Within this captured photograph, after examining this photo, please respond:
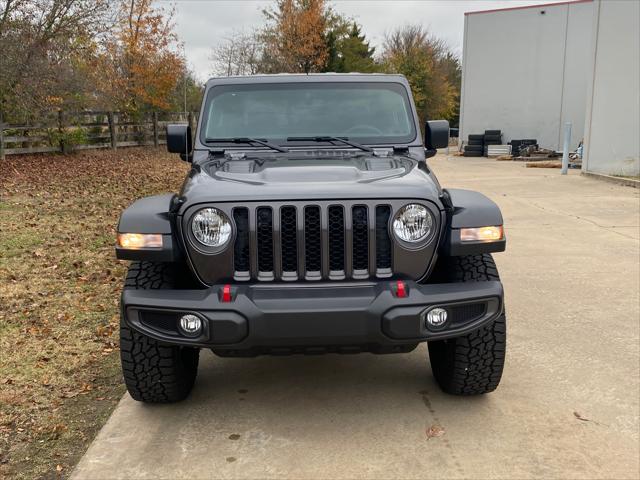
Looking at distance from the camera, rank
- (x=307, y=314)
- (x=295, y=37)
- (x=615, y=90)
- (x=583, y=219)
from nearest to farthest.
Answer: (x=307, y=314) < (x=583, y=219) < (x=615, y=90) < (x=295, y=37)

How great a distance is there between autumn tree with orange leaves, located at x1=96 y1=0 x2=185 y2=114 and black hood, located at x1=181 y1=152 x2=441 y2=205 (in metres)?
23.7

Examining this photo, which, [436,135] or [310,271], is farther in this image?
[436,135]

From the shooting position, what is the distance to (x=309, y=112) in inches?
→ 170

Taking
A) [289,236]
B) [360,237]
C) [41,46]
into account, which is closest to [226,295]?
[289,236]

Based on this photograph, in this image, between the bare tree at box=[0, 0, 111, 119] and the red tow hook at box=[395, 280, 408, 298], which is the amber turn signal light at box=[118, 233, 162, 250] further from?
the bare tree at box=[0, 0, 111, 119]

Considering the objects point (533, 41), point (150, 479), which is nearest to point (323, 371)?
point (150, 479)

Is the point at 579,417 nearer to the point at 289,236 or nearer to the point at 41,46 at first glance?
the point at 289,236

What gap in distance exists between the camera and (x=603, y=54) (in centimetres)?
1488

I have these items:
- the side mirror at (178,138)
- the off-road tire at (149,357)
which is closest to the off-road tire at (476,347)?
the off-road tire at (149,357)

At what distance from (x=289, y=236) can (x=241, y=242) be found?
0.73ft

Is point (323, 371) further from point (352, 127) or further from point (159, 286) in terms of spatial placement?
point (352, 127)

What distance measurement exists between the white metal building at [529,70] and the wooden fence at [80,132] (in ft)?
44.2

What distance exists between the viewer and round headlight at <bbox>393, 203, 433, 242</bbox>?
2.98 m

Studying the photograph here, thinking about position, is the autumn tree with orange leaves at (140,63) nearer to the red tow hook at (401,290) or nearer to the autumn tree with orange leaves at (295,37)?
the autumn tree with orange leaves at (295,37)
